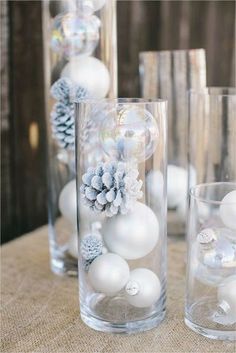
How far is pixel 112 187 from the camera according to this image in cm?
55

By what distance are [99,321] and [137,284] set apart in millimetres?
53

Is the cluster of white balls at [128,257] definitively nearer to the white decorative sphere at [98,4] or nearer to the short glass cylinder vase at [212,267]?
the short glass cylinder vase at [212,267]

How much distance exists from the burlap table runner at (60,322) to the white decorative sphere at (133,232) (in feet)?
0.27

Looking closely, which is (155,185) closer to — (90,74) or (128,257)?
(128,257)

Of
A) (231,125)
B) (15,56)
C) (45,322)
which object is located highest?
(15,56)

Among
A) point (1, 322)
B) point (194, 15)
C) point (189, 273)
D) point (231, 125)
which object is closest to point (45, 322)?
point (1, 322)

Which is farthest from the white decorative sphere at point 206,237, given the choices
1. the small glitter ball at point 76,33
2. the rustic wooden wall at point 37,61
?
the rustic wooden wall at point 37,61

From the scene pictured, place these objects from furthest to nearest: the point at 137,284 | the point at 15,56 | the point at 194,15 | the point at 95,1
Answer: the point at 194,15 < the point at 15,56 < the point at 95,1 < the point at 137,284

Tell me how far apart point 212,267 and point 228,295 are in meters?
0.03

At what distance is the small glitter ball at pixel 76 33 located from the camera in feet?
2.25

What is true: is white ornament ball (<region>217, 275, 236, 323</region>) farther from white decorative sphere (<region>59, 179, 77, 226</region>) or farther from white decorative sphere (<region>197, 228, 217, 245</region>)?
white decorative sphere (<region>59, 179, 77, 226</region>)

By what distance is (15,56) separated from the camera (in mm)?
947

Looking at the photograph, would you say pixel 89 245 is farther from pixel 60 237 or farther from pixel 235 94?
pixel 235 94

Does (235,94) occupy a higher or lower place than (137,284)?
higher
